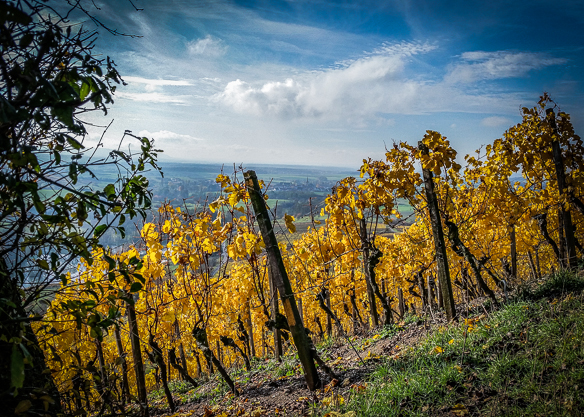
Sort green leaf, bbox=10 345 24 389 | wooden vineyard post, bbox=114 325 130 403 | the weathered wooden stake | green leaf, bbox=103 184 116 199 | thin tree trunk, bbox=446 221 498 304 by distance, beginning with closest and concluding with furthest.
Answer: green leaf, bbox=10 345 24 389 < green leaf, bbox=103 184 116 199 < wooden vineyard post, bbox=114 325 130 403 < thin tree trunk, bbox=446 221 498 304 < the weathered wooden stake

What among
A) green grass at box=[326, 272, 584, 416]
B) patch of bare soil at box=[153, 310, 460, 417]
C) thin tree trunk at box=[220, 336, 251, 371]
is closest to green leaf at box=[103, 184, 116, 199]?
green grass at box=[326, 272, 584, 416]

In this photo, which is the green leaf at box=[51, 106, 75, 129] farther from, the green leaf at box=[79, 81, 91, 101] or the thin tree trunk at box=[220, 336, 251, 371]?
the thin tree trunk at box=[220, 336, 251, 371]

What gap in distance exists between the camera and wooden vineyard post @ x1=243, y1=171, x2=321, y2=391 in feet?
12.0

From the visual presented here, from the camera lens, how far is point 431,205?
4867 mm

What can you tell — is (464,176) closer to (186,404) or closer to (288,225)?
(288,225)

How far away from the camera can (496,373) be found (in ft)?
9.92

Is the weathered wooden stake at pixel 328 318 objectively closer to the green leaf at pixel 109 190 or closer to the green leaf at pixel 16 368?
the green leaf at pixel 109 190

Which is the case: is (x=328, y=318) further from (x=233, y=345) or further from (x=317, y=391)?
(x=317, y=391)

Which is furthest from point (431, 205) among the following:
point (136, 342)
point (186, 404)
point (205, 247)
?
point (186, 404)

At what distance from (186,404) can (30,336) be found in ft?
17.5

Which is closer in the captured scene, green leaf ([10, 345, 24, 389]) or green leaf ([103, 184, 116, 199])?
green leaf ([10, 345, 24, 389])

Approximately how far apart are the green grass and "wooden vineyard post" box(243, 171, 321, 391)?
0.69 meters

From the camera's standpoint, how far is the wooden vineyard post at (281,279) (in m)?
3.67

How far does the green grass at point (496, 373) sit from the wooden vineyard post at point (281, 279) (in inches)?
27.2
